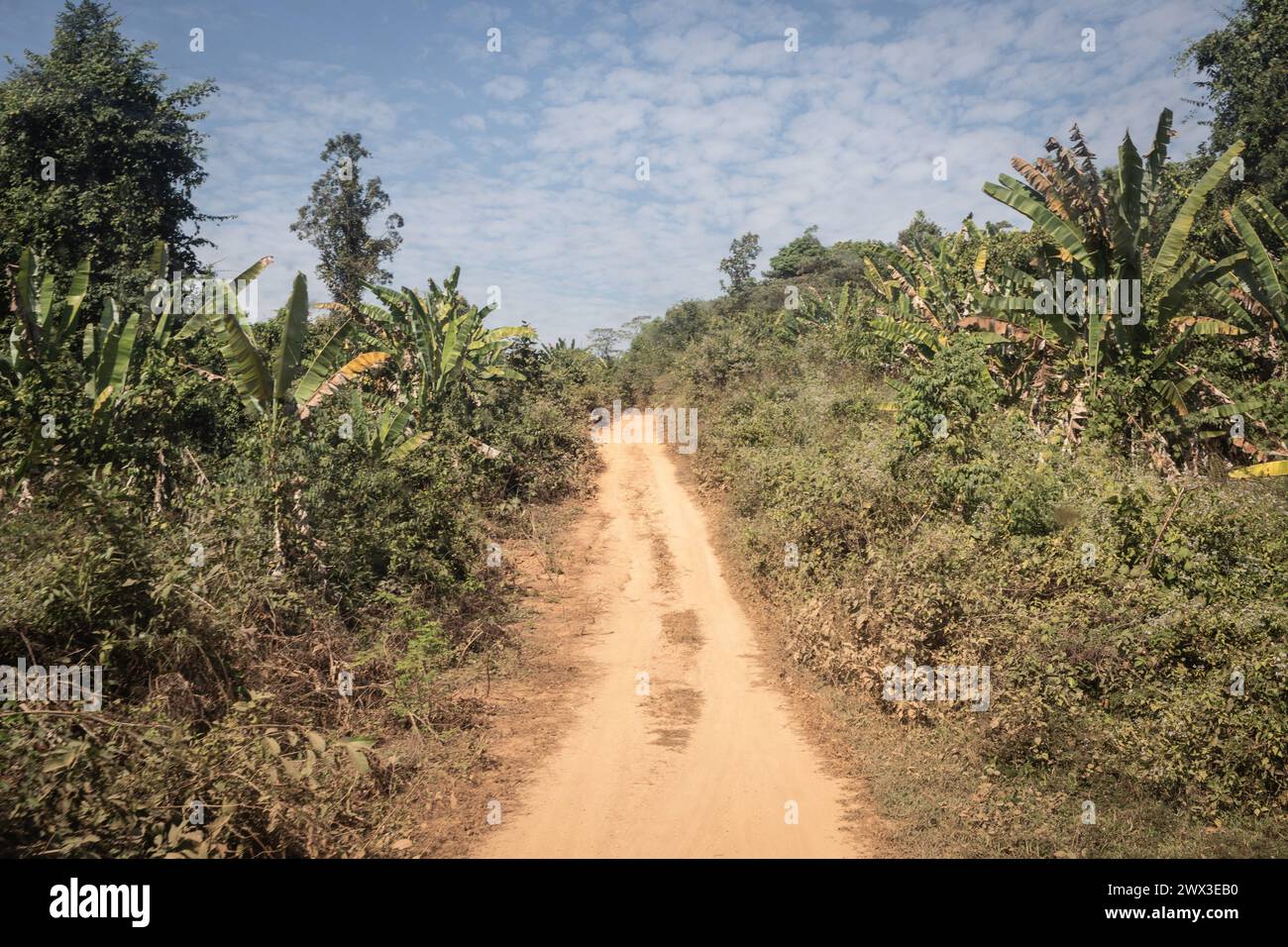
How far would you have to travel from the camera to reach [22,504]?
269 inches

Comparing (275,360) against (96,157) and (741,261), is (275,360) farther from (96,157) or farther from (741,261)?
(741,261)

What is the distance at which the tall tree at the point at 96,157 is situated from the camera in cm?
1438

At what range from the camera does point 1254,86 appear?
18094mm

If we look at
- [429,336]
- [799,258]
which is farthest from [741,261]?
[429,336]

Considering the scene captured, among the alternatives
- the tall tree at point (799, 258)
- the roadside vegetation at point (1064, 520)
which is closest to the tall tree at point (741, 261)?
the tall tree at point (799, 258)

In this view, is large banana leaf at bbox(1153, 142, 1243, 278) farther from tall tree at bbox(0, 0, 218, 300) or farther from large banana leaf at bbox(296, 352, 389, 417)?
tall tree at bbox(0, 0, 218, 300)

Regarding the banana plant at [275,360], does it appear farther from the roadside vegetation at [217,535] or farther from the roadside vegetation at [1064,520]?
the roadside vegetation at [1064,520]

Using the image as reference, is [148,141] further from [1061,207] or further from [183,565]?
A: [1061,207]

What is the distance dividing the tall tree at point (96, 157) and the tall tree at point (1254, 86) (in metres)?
22.3

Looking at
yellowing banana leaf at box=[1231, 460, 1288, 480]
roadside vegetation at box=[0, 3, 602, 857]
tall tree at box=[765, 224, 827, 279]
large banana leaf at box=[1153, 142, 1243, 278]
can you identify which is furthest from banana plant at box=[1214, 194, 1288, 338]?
tall tree at box=[765, 224, 827, 279]

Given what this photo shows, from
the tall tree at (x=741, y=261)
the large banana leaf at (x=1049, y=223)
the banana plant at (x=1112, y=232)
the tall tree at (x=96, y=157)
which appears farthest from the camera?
the tall tree at (x=741, y=261)

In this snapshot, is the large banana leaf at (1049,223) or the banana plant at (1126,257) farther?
the large banana leaf at (1049,223)

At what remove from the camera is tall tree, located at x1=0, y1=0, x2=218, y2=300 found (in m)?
14.4

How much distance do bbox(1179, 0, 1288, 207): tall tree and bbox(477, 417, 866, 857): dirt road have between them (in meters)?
14.9
